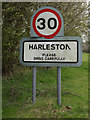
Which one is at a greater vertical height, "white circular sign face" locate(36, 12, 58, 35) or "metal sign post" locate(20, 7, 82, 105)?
"white circular sign face" locate(36, 12, 58, 35)

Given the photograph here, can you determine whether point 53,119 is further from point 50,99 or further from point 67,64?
point 67,64

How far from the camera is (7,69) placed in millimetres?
8336

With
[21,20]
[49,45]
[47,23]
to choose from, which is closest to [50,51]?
[49,45]

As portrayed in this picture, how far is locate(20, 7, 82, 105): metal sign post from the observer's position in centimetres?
322

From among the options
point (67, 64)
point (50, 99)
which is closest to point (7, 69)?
point (50, 99)

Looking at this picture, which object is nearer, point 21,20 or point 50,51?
point 50,51

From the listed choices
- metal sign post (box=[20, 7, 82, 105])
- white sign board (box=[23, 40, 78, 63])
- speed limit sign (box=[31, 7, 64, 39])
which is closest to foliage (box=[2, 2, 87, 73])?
speed limit sign (box=[31, 7, 64, 39])

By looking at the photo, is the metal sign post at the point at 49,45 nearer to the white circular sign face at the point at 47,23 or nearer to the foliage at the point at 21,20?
the white circular sign face at the point at 47,23

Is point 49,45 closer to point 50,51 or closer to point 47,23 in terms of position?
point 50,51

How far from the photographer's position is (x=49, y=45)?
10.7 feet

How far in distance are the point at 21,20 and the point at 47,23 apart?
3323mm

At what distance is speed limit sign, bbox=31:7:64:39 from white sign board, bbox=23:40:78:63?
224 millimetres

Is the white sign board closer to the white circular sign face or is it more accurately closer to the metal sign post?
the metal sign post

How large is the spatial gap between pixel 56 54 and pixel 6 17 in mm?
4177
